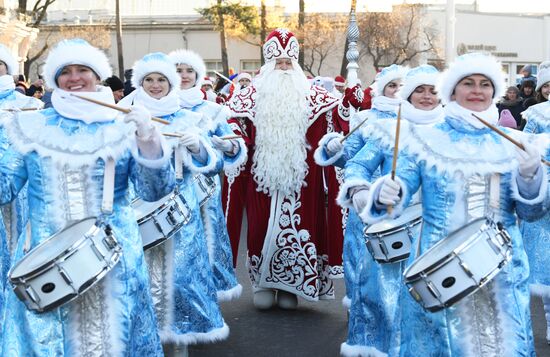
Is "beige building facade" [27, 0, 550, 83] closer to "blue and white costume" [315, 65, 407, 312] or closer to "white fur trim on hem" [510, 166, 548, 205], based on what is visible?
"blue and white costume" [315, 65, 407, 312]

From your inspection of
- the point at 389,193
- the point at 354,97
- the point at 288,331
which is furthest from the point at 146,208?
the point at 354,97

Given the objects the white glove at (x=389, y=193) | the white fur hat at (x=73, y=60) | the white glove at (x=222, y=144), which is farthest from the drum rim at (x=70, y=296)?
the white glove at (x=222, y=144)

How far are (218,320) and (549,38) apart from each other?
156 feet

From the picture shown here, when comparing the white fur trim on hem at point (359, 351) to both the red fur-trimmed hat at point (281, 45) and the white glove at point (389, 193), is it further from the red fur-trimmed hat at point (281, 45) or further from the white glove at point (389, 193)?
the red fur-trimmed hat at point (281, 45)

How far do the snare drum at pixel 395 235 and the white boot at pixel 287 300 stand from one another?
103 inches

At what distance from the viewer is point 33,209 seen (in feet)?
13.7

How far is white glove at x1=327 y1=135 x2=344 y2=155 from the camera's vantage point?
6.33 meters

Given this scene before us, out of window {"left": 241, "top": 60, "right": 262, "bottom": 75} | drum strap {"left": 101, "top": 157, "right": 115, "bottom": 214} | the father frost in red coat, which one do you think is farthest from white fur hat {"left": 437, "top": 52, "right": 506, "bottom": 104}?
window {"left": 241, "top": 60, "right": 262, "bottom": 75}

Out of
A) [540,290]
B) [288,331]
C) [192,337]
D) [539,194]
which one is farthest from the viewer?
[288,331]

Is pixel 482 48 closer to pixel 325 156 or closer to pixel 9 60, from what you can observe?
pixel 9 60

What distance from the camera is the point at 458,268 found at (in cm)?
375

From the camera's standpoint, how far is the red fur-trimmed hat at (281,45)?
307 inches

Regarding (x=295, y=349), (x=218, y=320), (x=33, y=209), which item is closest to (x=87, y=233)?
(x=33, y=209)

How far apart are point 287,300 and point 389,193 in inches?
160
